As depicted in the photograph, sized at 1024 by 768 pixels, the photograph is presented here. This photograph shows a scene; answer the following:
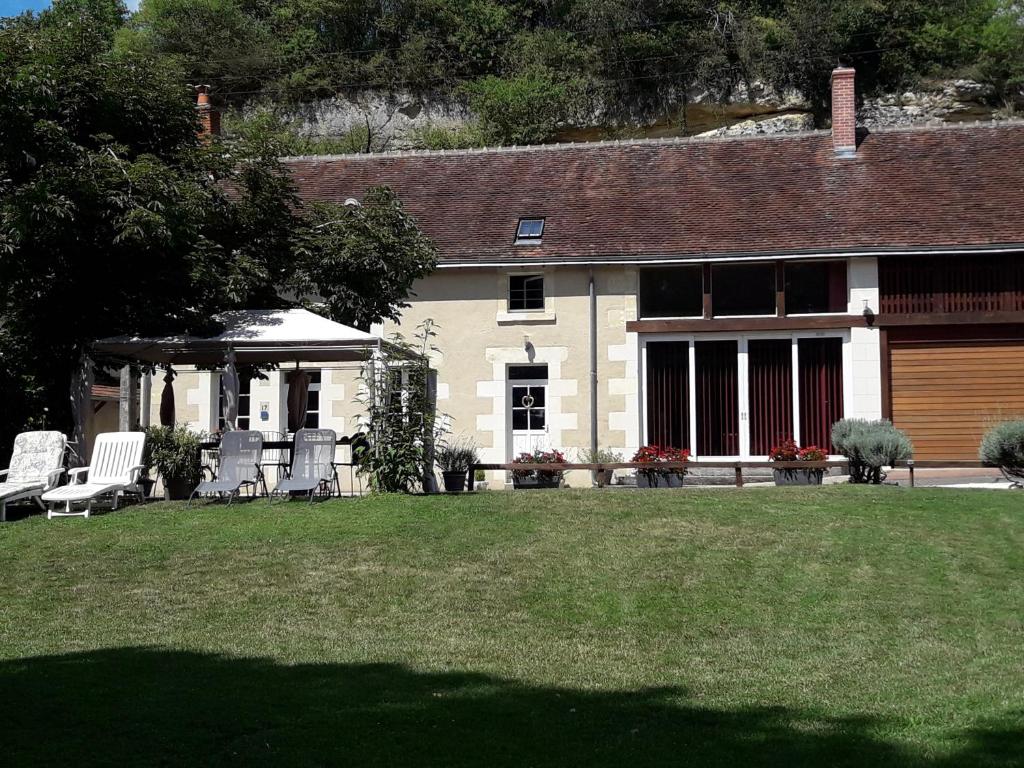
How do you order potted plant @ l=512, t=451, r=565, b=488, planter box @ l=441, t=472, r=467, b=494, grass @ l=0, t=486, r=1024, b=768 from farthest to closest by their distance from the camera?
potted plant @ l=512, t=451, r=565, b=488, planter box @ l=441, t=472, r=467, b=494, grass @ l=0, t=486, r=1024, b=768

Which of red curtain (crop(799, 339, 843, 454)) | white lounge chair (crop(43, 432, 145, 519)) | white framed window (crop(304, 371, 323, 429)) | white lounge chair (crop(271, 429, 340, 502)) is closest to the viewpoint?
white lounge chair (crop(43, 432, 145, 519))

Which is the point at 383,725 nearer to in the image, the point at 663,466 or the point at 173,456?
the point at 173,456

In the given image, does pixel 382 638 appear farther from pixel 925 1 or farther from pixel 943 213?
pixel 925 1

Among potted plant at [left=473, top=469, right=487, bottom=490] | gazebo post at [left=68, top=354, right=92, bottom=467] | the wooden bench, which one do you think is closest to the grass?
the wooden bench

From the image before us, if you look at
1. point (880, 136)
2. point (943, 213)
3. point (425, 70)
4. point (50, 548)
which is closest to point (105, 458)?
point (50, 548)

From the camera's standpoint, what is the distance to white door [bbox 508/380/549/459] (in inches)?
832

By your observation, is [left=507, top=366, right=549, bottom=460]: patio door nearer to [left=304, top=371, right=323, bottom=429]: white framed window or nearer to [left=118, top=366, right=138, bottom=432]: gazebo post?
[left=304, top=371, right=323, bottom=429]: white framed window

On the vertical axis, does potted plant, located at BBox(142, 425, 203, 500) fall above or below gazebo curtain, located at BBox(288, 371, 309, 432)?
below

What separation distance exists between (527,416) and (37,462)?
9136 mm

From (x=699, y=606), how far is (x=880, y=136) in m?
17.2

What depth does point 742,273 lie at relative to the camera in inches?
827

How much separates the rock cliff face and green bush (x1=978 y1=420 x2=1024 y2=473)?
22.2 meters

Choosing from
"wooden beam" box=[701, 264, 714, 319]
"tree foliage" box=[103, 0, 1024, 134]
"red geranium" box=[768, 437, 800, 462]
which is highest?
"tree foliage" box=[103, 0, 1024, 134]

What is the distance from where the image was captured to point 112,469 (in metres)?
14.4
